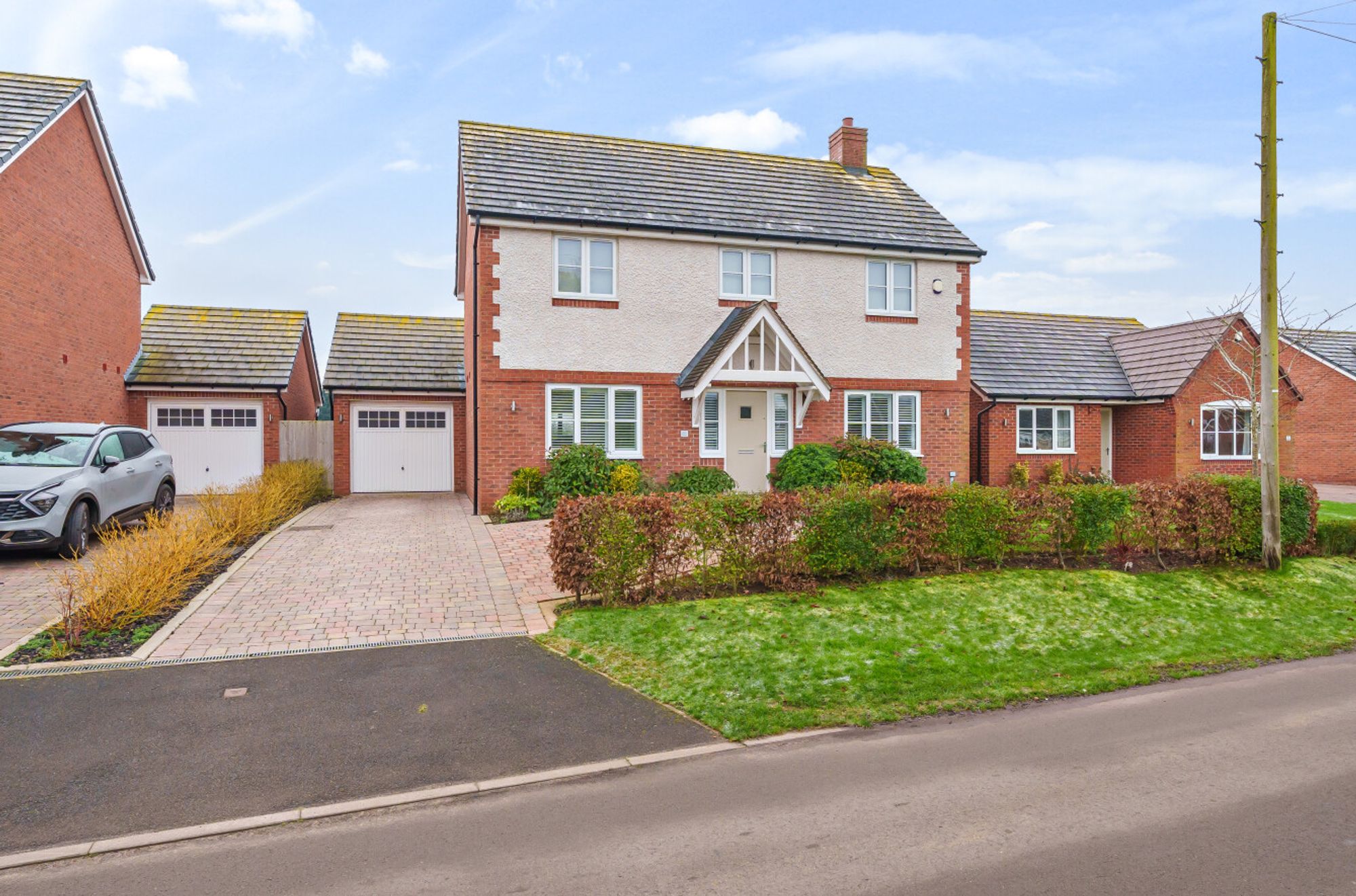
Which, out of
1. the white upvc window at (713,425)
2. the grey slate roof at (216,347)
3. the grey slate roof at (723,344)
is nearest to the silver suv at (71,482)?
the grey slate roof at (216,347)

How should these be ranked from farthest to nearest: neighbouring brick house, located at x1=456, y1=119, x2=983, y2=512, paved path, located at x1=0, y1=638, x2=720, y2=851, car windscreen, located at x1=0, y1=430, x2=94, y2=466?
neighbouring brick house, located at x1=456, y1=119, x2=983, y2=512
car windscreen, located at x1=0, y1=430, x2=94, y2=466
paved path, located at x1=0, y1=638, x2=720, y2=851

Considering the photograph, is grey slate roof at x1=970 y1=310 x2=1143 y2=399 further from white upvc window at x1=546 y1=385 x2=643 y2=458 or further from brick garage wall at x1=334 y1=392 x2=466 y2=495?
brick garage wall at x1=334 y1=392 x2=466 y2=495

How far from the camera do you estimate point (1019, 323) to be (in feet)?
85.0

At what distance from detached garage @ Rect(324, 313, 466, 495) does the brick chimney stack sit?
12228 mm

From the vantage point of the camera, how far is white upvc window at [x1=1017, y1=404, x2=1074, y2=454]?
2286 cm

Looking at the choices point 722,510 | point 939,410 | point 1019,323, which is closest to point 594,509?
point 722,510

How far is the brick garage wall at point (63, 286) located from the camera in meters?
15.8

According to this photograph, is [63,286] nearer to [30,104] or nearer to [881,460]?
[30,104]

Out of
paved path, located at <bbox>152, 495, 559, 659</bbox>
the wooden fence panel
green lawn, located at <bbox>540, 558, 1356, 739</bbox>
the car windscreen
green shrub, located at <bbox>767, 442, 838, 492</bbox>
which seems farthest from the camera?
the wooden fence panel

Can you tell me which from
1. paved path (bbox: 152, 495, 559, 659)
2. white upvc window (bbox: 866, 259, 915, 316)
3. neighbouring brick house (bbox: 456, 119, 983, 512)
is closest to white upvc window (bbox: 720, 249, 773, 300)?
neighbouring brick house (bbox: 456, 119, 983, 512)

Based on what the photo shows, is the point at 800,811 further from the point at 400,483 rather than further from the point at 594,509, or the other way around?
the point at 400,483

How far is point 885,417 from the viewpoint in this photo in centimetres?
1961

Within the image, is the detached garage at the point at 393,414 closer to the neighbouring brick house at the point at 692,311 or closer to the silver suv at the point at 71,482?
the neighbouring brick house at the point at 692,311

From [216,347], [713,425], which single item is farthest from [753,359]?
[216,347]
